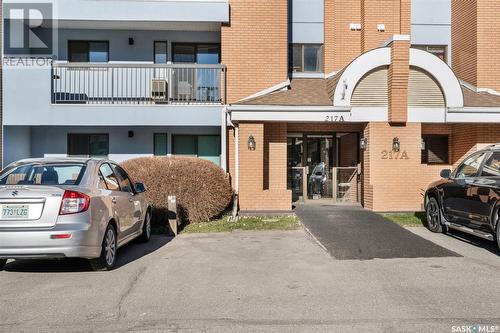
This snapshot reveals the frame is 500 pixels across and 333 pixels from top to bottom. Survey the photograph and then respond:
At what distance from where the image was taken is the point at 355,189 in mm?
13898

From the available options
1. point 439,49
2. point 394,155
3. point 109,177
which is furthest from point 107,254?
point 439,49

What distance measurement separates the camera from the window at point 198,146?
1482 centimetres

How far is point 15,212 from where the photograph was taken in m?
5.89

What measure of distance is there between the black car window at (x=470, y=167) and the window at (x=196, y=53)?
8796 millimetres

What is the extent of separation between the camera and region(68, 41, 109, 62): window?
1513cm

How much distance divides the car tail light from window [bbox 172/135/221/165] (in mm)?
8791

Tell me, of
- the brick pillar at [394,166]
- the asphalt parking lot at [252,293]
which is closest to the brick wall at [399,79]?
the brick pillar at [394,166]

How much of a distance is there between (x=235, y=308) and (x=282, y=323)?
26.9 inches

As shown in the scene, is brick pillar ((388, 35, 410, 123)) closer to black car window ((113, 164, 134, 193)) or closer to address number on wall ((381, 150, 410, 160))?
address number on wall ((381, 150, 410, 160))

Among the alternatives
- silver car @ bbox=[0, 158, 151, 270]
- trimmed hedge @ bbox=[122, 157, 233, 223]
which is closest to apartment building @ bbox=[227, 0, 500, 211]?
trimmed hedge @ bbox=[122, 157, 233, 223]

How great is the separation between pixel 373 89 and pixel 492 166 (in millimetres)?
5074

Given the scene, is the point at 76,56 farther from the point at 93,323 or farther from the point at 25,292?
the point at 93,323

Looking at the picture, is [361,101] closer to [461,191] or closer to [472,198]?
[461,191]

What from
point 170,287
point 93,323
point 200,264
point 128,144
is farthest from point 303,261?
point 128,144
